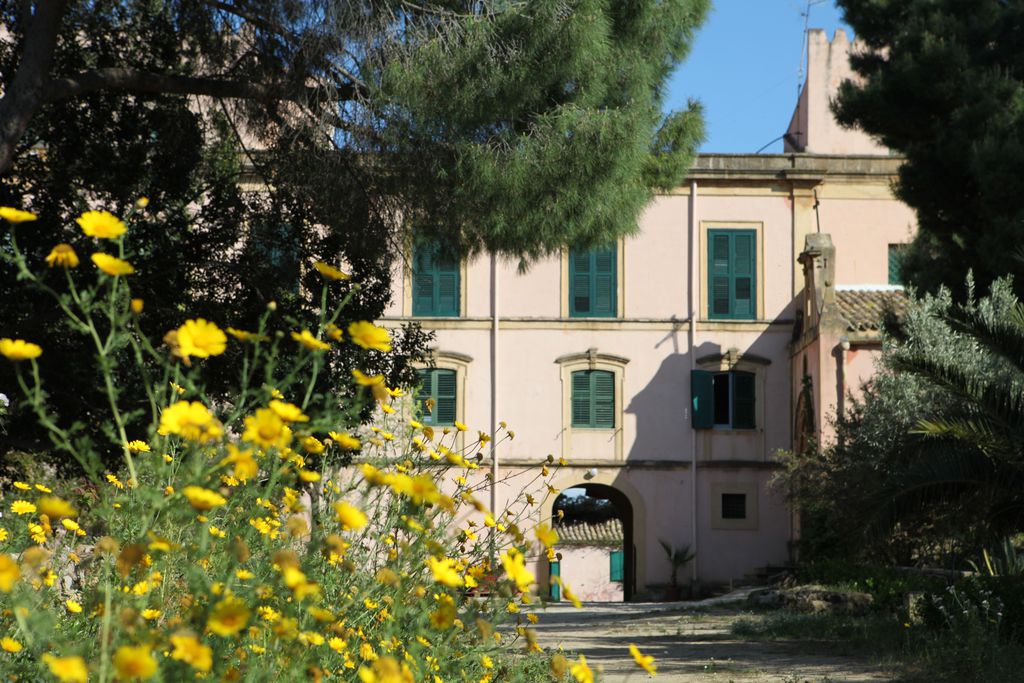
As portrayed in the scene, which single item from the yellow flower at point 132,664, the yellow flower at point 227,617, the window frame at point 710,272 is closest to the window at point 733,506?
the window frame at point 710,272

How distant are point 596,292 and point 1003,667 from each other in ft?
60.9

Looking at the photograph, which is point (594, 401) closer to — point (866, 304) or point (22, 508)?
point (866, 304)

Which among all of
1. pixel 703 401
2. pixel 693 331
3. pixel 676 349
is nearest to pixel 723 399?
pixel 703 401

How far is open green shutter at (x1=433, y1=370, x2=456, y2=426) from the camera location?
1027 inches

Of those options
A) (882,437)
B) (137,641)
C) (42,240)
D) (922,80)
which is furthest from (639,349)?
(137,641)

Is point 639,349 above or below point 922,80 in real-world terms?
below

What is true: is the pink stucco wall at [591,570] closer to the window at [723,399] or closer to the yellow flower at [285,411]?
the window at [723,399]

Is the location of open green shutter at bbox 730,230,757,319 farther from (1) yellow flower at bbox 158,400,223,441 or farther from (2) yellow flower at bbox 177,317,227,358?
(1) yellow flower at bbox 158,400,223,441

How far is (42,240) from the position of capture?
10.7 m

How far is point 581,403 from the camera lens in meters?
26.4

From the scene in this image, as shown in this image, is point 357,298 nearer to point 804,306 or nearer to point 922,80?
point 922,80

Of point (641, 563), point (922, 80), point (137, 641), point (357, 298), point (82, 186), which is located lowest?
point (641, 563)

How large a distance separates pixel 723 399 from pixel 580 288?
3744 millimetres

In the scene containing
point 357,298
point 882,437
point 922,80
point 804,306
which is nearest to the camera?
point 357,298
